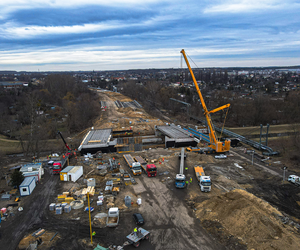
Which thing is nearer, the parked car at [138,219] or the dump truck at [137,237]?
the dump truck at [137,237]

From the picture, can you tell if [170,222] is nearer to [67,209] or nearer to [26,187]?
[67,209]

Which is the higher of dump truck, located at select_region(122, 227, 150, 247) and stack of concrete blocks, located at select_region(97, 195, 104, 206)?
dump truck, located at select_region(122, 227, 150, 247)

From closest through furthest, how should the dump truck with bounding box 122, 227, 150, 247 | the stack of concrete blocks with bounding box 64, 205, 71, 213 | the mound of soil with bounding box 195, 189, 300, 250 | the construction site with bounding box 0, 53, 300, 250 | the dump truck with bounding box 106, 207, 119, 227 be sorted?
the mound of soil with bounding box 195, 189, 300, 250
the dump truck with bounding box 122, 227, 150, 247
the construction site with bounding box 0, 53, 300, 250
the dump truck with bounding box 106, 207, 119, 227
the stack of concrete blocks with bounding box 64, 205, 71, 213

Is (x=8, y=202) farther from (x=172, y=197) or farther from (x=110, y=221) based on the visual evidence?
(x=172, y=197)

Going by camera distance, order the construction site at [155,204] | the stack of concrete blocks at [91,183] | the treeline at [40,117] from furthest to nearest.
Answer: the treeline at [40,117], the stack of concrete blocks at [91,183], the construction site at [155,204]

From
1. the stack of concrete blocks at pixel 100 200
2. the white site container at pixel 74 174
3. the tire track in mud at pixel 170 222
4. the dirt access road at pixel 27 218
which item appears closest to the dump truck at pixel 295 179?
the tire track in mud at pixel 170 222

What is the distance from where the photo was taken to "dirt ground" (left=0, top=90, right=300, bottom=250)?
12.7 metres

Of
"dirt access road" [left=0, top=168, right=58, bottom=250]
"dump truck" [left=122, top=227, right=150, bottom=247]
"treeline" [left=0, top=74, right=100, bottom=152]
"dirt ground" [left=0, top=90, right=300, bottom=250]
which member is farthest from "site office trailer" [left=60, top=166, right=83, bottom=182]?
"treeline" [left=0, top=74, right=100, bottom=152]

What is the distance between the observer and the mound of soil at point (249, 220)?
1201cm

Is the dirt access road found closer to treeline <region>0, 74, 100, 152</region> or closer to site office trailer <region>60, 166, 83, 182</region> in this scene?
site office trailer <region>60, 166, 83, 182</region>

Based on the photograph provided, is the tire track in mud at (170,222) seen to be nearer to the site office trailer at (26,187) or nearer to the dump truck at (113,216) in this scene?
the dump truck at (113,216)

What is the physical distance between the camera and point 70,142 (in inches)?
1378

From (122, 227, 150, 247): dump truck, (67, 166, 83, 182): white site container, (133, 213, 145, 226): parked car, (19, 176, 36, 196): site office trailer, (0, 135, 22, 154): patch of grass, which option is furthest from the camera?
(0, 135, 22, 154): patch of grass

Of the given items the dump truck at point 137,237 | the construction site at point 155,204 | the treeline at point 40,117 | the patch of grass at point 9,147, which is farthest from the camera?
the treeline at point 40,117
